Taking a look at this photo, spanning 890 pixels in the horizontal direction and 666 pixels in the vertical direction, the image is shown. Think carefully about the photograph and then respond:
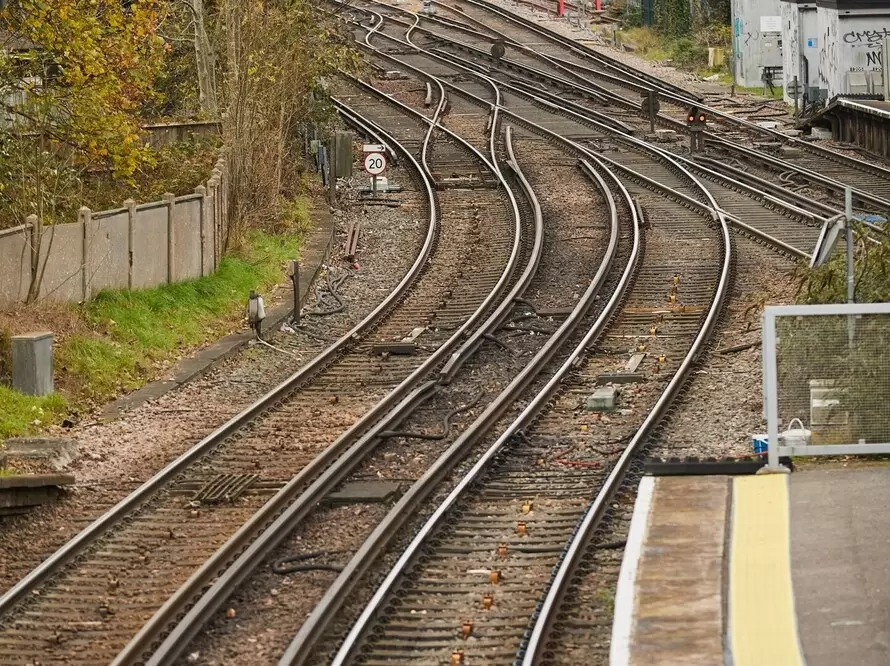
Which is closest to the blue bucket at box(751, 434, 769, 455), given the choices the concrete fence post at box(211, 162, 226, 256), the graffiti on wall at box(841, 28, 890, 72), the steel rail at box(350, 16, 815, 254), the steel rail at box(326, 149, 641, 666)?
the steel rail at box(326, 149, 641, 666)

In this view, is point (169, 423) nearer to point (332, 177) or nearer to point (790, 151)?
point (332, 177)

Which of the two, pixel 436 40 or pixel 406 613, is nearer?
pixel 406 613

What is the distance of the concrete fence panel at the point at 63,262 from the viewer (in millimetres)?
19156

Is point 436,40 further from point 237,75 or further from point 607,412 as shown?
point 607,412

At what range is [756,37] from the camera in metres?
49.1

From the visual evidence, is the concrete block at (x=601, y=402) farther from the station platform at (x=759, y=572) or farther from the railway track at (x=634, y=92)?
the railway track at (x=634, y=92)

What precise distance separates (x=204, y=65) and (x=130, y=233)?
34.1 feet

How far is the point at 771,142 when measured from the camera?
38031 mm

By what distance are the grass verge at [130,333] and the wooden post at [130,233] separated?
23cm

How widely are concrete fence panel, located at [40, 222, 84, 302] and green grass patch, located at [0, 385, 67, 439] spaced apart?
8.47ft

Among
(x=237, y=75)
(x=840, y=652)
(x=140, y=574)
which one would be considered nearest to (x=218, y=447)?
(x=140, y=574)

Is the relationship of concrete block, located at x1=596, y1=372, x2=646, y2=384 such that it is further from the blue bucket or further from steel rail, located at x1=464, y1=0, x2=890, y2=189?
steel rail, located at x1=464, y1=0, x2=890, y2=189

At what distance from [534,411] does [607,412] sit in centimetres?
75

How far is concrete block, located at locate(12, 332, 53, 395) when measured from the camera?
55.0 ft
